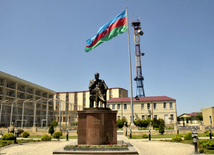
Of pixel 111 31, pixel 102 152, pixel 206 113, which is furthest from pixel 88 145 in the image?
pixel 206 113

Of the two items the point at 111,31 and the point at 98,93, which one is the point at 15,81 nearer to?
the point at 111,31

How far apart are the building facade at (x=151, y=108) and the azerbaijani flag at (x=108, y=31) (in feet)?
112

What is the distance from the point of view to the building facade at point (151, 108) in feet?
173

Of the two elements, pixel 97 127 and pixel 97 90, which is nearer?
A: pixel 97 127

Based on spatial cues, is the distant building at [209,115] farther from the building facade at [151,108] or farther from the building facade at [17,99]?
the building facade at [17,99]

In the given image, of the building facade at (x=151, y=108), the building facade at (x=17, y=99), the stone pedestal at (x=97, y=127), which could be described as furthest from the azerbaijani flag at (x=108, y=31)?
the building facade at (x=151, y=108)

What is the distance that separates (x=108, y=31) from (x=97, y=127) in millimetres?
14561

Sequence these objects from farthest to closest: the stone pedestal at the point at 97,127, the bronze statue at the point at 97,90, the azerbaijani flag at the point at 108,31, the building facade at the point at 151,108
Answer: the building facade at the point at 151,108, the azerbaijani flag at the point at 108,31, the bronze statue at the point at 97,90, the stone pedestal at the point at 97,127

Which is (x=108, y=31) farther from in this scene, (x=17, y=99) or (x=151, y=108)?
(x=17, y=99)

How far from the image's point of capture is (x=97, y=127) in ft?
39.2

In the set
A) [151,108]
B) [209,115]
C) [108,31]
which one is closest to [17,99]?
[151,108]

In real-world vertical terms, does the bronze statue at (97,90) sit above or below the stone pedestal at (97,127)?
above

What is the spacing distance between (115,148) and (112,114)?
231 cm

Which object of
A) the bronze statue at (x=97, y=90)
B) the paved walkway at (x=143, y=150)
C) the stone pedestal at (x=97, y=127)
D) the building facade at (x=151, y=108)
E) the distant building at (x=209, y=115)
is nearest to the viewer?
the paved walkway at (x=143, y=150)
